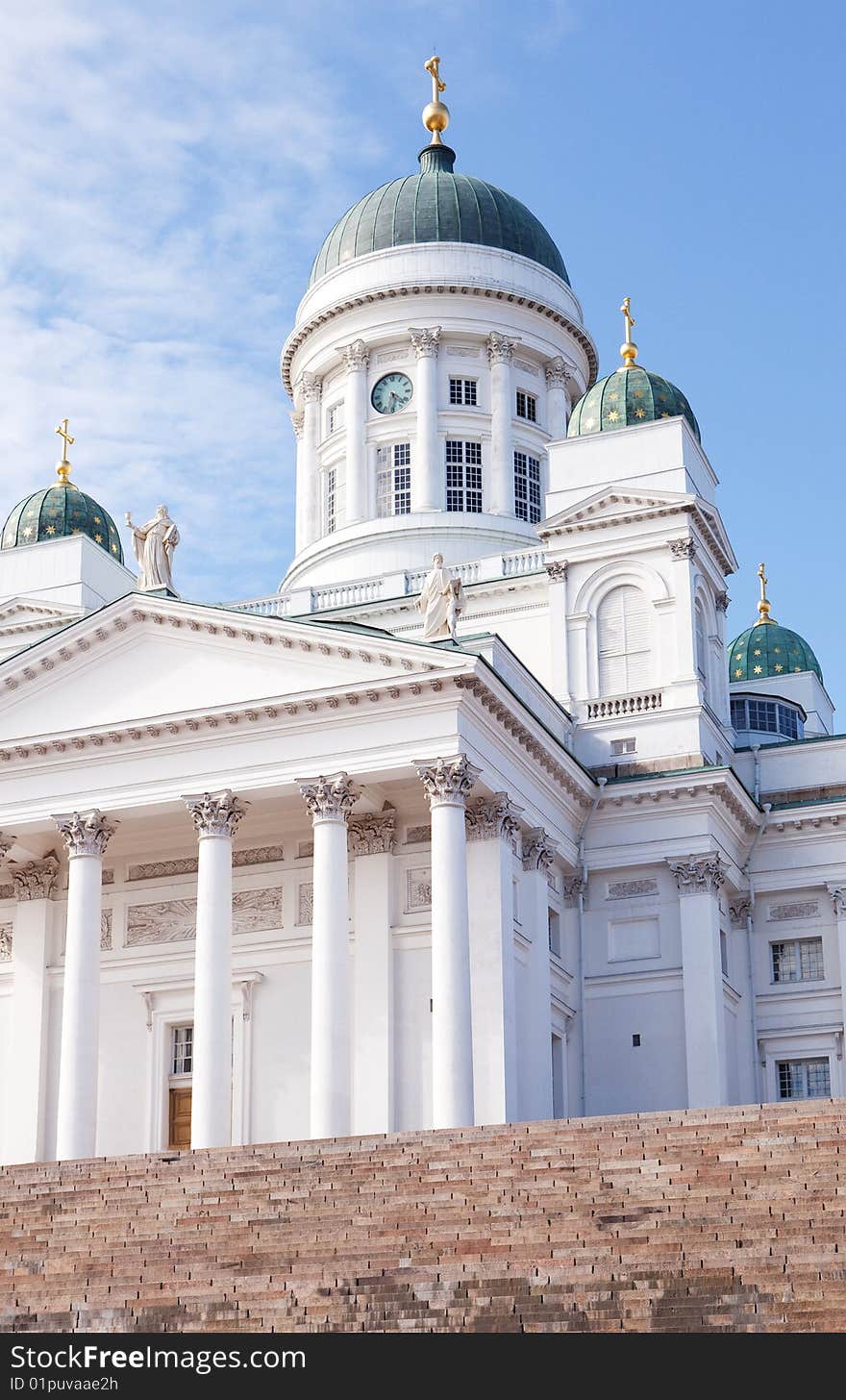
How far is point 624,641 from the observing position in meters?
41.6

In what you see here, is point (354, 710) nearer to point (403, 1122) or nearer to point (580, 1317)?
point (403, 1122)

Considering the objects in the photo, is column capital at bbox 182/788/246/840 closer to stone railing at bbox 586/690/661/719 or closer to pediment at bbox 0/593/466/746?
pediment at bbox 0/593/466/746

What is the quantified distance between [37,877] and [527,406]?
20.3m

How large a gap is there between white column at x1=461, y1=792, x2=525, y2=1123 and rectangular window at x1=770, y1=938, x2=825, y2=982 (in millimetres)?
8641

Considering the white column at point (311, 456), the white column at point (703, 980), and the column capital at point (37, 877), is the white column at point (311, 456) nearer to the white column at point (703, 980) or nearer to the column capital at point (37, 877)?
the column capital at point (37, 877)

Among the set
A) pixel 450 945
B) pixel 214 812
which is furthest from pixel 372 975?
pixel 214 812

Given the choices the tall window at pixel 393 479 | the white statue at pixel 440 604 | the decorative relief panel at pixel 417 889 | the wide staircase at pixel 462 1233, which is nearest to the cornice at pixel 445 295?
the tall window at pixel 393 479

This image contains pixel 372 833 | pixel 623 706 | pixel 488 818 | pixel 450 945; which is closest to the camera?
pixel 450 945

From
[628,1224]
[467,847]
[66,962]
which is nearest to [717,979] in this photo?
[467,847]

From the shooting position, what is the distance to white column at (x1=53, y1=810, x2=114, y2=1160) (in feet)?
110

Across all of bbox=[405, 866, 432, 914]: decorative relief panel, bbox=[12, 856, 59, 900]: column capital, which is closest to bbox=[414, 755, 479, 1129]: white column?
bbox=[405, 866, 432, 914]: decorative relief panel

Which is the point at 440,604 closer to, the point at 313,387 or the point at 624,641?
the point at 624,641

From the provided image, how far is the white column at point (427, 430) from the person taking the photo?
163 ft
